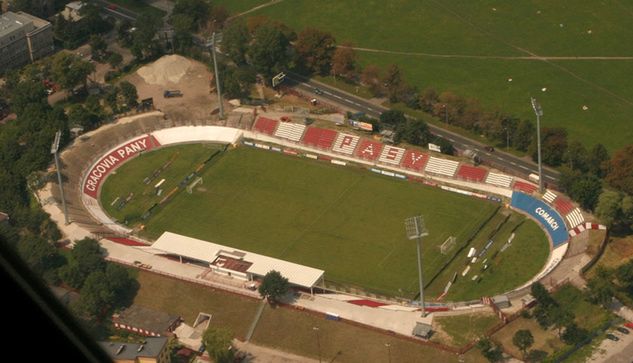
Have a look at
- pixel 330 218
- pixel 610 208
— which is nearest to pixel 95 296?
pixel 330 218

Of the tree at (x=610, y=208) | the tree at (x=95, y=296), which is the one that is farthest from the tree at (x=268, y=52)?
the tree at (x=610, y=208)

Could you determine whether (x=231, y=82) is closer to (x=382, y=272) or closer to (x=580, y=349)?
(x=382, y=272)

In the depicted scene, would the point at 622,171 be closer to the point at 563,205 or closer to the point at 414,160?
the point at 563,205

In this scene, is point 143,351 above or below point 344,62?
below

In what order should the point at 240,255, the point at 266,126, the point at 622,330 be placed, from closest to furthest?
1. the point at 622,330
2. the point at 240,255
3. the point at 266,126

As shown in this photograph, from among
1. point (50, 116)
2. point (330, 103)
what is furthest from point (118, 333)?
point (330, 103)

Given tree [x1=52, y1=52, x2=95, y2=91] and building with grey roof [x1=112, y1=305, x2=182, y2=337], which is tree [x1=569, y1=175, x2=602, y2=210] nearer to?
building with grey roof [x1=112, y1=305, x2=182, y2=337]
